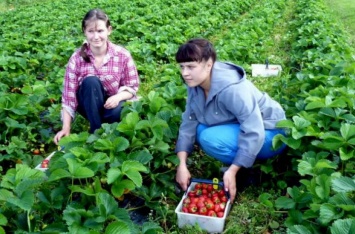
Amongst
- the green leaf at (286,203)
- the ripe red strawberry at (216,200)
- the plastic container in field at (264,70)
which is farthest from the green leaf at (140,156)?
the plastic container in field at (264,70)

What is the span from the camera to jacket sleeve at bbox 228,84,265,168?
305 centimetres

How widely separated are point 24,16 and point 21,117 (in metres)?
8.34

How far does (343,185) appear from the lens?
2.49m

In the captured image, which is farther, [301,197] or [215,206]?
[215,206]

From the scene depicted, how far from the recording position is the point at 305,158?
10.0ft

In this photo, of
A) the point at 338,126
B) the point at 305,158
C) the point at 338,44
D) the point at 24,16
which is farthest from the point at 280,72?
the point at 24,16

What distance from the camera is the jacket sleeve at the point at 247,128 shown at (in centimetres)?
305

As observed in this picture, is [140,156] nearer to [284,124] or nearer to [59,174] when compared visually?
[59,174]

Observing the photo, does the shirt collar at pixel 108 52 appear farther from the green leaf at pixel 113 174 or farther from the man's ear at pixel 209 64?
the green leaf at pixel 113 174

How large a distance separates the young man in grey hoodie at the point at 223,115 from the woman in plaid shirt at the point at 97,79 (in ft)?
3.16

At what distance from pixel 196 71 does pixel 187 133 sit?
56cm

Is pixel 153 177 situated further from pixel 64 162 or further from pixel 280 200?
pixel 280 200

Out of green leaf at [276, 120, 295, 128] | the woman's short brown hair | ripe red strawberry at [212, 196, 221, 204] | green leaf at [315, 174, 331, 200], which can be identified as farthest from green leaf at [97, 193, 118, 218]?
green leaf at [276, 120, 295, 128]

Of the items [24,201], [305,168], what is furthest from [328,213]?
[24,201]
